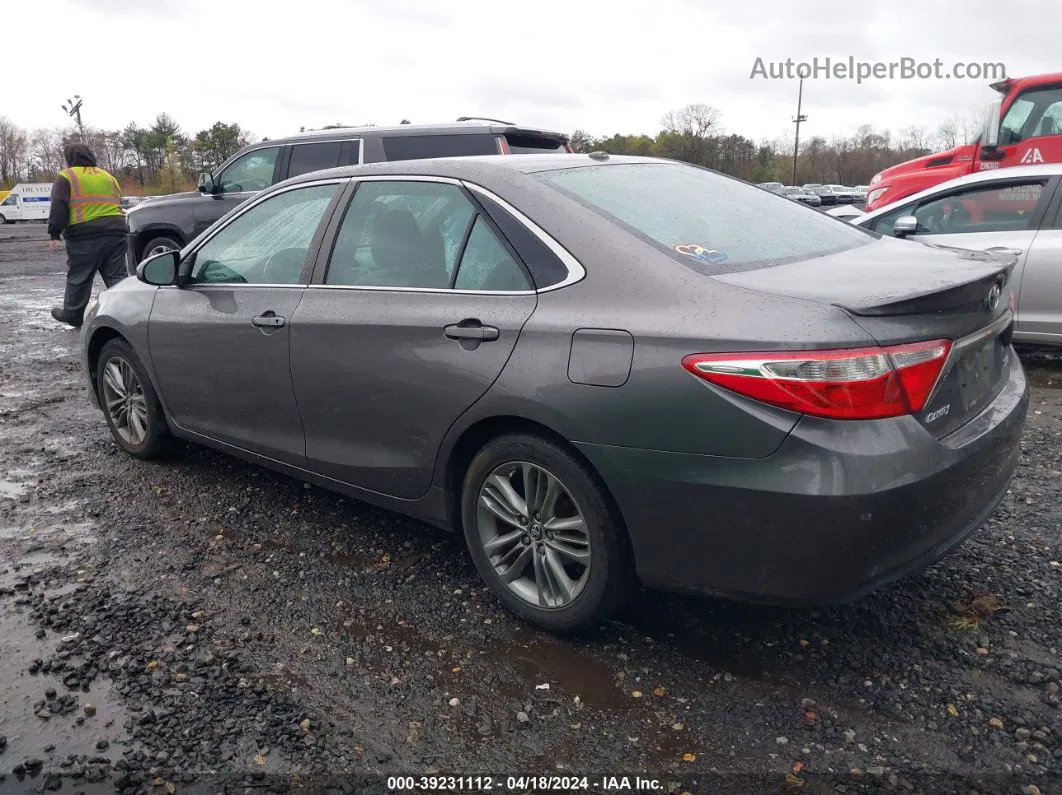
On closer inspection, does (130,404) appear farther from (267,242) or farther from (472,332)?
(472,332)

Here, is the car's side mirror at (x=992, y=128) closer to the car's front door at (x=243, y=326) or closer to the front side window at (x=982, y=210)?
the front side window at (x=982, y=210)

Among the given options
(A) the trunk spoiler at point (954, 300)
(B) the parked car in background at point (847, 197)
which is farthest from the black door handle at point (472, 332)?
(B) the parked car in background at point (847, 197)

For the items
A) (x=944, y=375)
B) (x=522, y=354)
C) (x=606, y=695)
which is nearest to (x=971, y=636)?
(x=944, y=375)

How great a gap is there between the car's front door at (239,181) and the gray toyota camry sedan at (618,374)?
20.6ft

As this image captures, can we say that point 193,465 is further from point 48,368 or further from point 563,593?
point 48,368

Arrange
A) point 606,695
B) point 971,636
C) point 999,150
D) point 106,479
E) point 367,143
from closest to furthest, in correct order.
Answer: point 606,695, point 971,636, point 106,479, point 367,143, point 999,150

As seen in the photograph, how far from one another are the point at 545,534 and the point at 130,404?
3027mm

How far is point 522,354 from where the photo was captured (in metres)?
2.89

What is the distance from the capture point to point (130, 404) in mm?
4949

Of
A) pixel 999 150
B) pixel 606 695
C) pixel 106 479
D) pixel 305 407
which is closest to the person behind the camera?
pixel 606 695

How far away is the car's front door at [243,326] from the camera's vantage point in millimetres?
3822

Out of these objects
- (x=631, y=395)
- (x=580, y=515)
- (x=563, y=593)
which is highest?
(x=631, y=395)

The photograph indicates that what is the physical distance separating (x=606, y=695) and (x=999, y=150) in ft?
30.1

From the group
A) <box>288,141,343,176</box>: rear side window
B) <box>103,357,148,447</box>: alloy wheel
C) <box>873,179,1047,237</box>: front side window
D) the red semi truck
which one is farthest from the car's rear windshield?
the red semi truck
